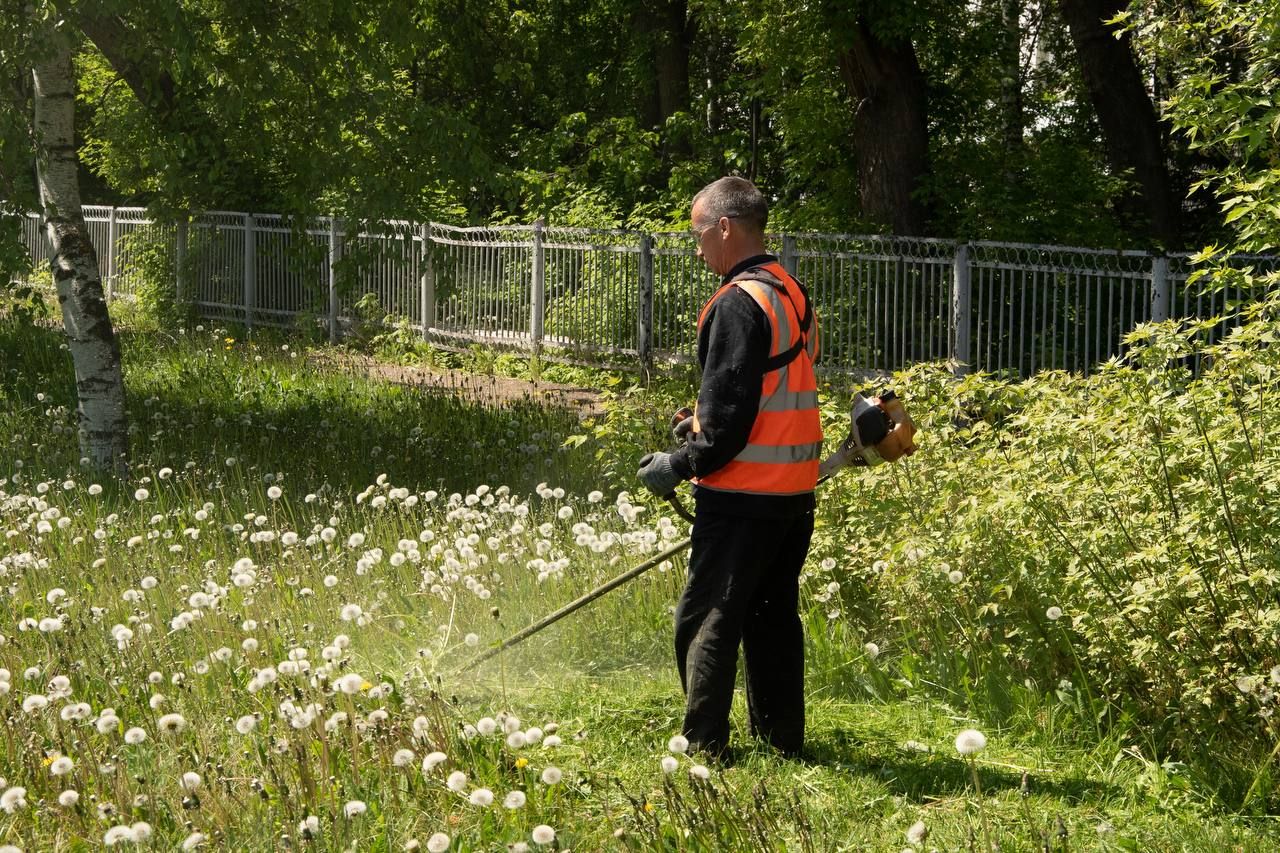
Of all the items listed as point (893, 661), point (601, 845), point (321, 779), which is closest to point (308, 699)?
point (321, 779)

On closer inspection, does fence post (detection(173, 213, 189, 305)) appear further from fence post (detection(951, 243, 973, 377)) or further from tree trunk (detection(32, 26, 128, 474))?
fence post (detection(951, 243, 973, 377))

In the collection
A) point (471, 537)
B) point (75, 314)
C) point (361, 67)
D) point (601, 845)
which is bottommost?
point (601, 845)

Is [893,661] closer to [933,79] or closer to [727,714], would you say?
[727,714]

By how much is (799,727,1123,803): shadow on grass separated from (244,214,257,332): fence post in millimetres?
18906

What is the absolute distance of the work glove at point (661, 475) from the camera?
186 inches

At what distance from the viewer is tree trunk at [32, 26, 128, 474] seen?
1038cm

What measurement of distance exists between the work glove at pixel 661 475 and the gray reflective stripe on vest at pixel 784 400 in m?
0.33

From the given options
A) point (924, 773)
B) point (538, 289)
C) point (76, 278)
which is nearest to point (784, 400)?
point (924, 773)

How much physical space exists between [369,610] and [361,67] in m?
6.73

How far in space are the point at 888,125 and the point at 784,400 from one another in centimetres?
1178

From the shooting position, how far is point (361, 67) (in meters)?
11.9

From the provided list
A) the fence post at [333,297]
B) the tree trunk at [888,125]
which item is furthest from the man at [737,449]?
the fence post at [333,297]

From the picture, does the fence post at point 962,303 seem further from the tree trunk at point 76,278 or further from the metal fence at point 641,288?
the tree trunk at point 76,278

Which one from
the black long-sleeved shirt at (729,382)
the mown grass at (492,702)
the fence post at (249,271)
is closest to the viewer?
the mown grass at (492,702)
